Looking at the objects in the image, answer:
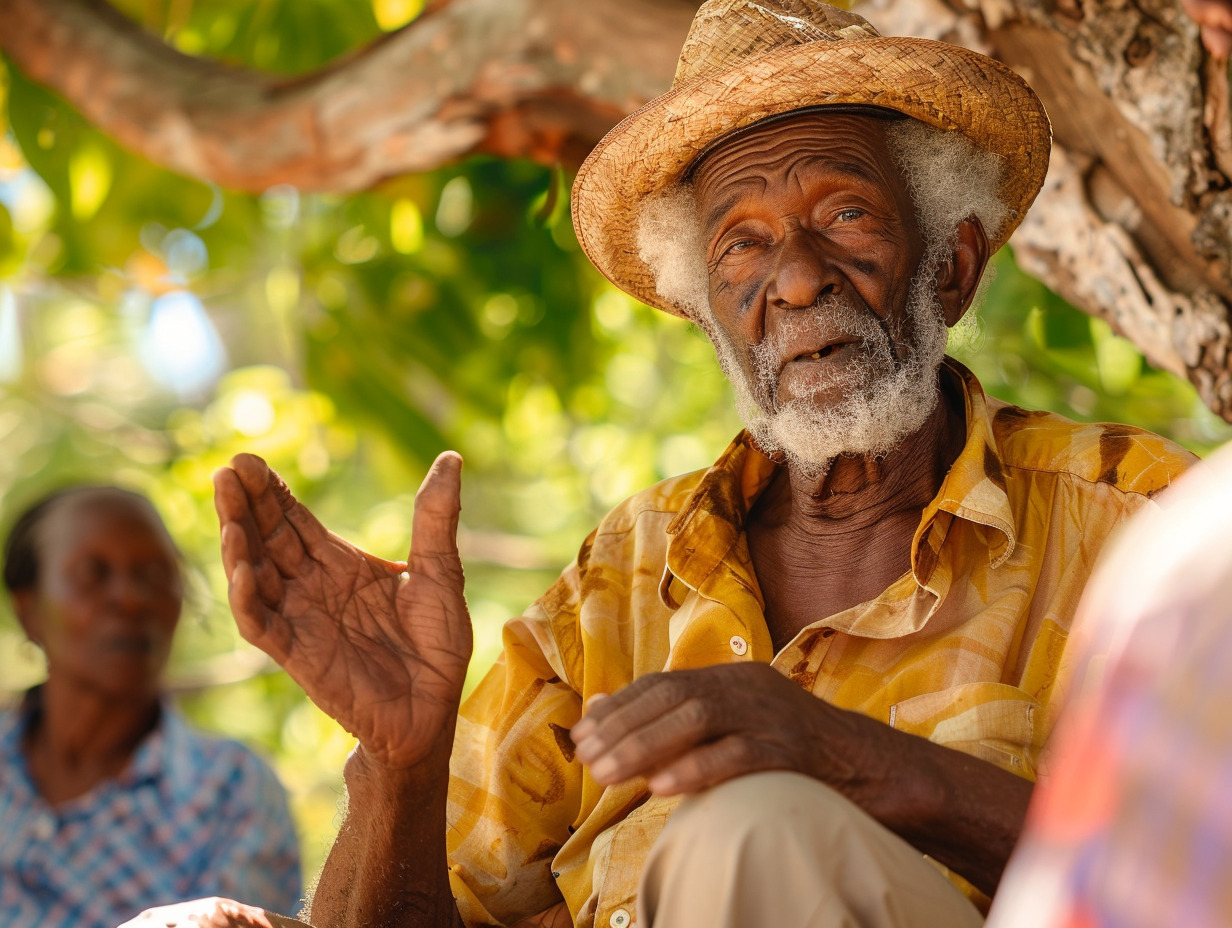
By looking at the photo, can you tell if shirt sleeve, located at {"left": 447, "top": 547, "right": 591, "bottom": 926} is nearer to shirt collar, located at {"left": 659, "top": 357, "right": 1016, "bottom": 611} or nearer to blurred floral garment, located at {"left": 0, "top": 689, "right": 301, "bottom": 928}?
shirt collar, located at {"left": 659, "top": 357, "right": 1016, "bottom": 611}

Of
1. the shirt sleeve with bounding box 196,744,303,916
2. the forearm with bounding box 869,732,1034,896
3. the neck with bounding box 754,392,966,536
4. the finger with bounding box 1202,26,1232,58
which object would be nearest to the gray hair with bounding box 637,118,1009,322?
the neck with bounding box 754,392,966,536

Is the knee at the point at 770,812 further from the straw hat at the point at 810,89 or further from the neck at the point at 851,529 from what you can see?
the straw hat at the point at 810,89

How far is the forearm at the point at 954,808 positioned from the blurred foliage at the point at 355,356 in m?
1.41

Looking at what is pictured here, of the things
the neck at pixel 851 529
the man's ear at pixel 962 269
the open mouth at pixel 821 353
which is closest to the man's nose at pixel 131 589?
the neck at pixel 851 529

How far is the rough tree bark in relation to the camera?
2725mm

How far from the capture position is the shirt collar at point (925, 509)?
2.21 meters

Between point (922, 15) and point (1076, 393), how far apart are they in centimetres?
166

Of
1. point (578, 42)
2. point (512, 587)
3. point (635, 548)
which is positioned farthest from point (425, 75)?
point (512, 587)

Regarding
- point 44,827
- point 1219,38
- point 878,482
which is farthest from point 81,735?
point 1219,38

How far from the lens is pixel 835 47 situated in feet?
8.01

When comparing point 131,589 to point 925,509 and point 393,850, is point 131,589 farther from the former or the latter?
point 925,509

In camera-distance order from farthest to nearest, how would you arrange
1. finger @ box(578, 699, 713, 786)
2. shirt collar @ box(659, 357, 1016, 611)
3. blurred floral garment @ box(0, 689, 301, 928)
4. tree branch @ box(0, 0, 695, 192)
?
blurred floral garment @ box(0, 689, 301, 928), tree branch @ box(0, 0, 695, 192), shirt collar @ box(659, 357, 1016, 611), finger @ box(578, 699, 713, 786)

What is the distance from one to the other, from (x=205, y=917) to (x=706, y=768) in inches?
31.4

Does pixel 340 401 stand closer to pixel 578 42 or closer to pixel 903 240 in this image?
pixel 578 42
